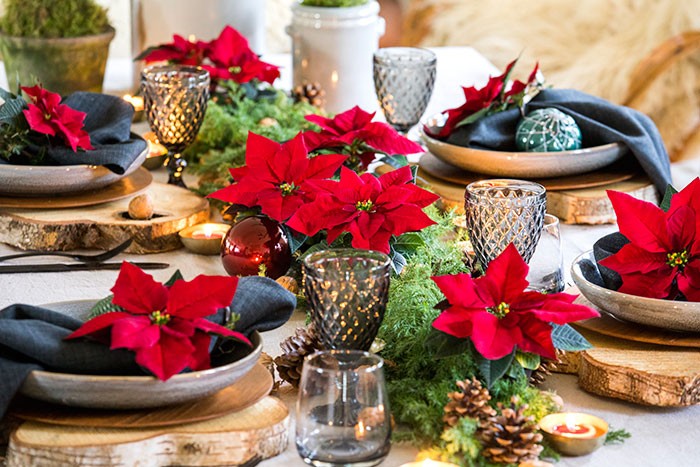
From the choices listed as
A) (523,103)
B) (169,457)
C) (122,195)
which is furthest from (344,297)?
(523,103)

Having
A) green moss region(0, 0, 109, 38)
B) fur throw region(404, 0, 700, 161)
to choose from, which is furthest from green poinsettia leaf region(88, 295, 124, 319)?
fur throw region(404, 0, 700, 161)

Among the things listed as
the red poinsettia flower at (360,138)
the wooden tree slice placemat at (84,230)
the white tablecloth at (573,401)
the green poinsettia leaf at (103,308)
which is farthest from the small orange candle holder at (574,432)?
the wooden tree slice placemat at (84,230)

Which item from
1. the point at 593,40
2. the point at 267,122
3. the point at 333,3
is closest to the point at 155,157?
the point at 267,122

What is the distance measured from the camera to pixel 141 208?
135cm

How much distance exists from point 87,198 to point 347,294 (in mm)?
632

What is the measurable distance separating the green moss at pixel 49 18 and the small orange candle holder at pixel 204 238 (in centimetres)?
68

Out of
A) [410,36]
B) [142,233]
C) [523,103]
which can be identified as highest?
[523,103]

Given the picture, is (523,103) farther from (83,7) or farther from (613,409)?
(83,7)

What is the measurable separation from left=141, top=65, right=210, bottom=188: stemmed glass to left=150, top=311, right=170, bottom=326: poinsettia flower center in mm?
671

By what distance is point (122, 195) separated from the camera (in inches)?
55.8

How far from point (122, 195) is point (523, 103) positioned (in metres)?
0.59

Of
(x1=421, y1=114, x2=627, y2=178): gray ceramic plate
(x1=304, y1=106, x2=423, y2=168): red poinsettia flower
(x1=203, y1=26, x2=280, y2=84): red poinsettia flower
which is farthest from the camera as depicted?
(x1=203, y1=26, x2=280, y2=84): red poinsettia flower

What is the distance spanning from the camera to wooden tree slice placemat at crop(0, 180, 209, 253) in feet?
4.34

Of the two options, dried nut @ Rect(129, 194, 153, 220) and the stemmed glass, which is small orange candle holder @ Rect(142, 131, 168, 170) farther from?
dried nut @ Rect(129, 194, 153, 220)
